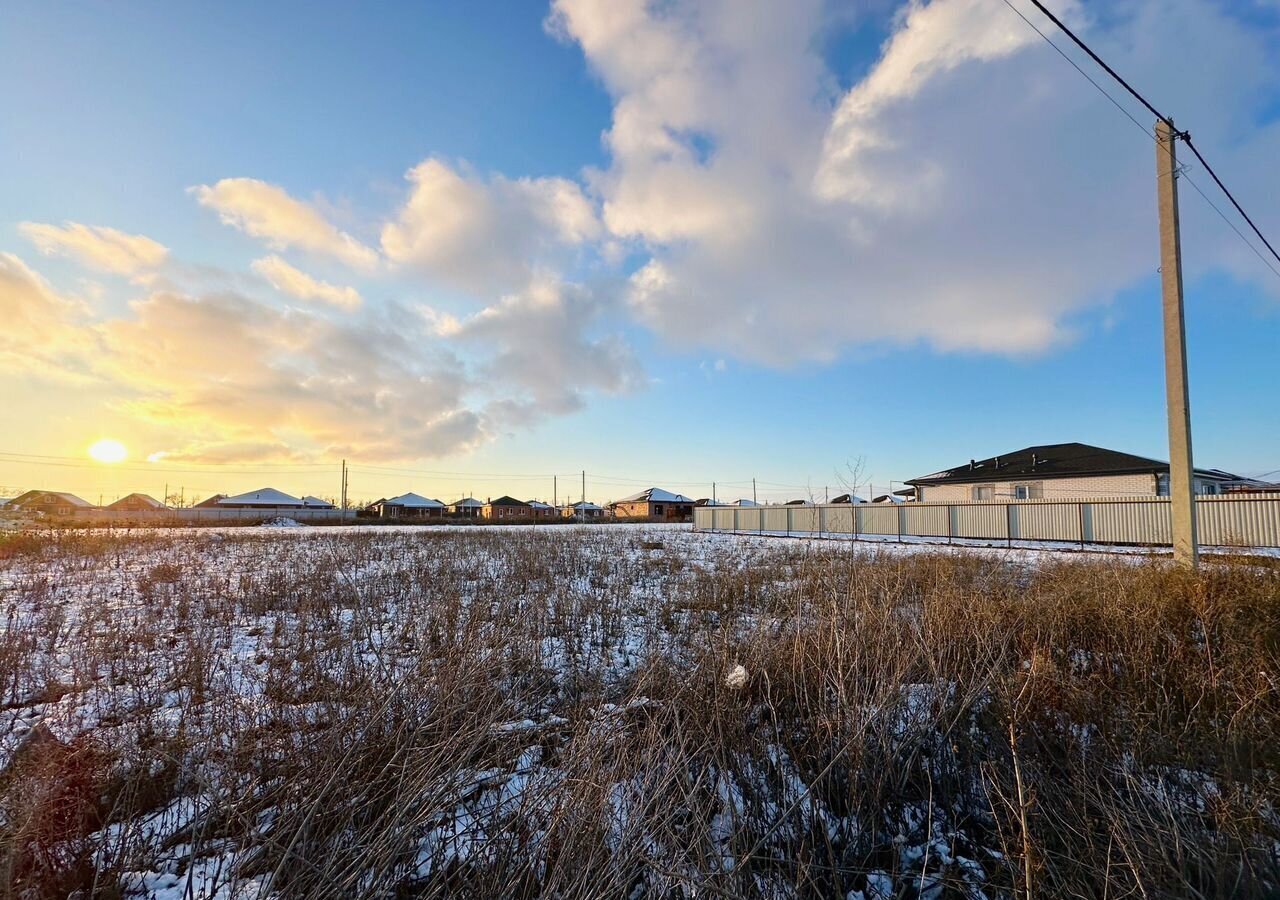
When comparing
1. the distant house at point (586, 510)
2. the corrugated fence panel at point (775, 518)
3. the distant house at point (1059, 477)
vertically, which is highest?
the distant house at point (1059, 477)

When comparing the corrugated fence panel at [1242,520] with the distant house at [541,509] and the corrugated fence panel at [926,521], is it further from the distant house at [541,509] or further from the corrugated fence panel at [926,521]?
the distant house at [541,509]

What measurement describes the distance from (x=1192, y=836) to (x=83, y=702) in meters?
6.61

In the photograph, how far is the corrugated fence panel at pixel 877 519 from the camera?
886 inches

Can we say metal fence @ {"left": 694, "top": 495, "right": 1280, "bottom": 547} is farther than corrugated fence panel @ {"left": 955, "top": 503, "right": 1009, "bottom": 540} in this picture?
No

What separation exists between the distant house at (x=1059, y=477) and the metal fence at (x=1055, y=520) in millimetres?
6435

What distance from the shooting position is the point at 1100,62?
591cm

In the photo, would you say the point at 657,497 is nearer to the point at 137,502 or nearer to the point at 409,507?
the point at 409,507

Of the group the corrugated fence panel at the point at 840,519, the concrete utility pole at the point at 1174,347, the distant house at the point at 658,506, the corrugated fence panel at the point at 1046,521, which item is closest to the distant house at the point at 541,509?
the distant house at the point at 658,506

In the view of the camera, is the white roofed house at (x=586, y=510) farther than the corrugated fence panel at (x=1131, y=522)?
Yes

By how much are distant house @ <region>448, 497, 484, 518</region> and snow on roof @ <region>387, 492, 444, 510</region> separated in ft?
9.95

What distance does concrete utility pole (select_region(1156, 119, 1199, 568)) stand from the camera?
8.08 meters

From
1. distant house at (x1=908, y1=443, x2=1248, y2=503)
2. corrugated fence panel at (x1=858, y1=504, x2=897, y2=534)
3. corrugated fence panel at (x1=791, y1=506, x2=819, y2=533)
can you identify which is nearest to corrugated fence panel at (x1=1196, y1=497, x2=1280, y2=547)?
distant house at (x1=908, y1=443, x2=1248, y2=503)

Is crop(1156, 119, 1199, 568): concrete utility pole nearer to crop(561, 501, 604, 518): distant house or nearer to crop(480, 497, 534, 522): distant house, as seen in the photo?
crop(561, 501, 604, 518): distant house

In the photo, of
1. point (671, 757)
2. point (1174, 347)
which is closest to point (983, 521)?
point (1174, 347)
